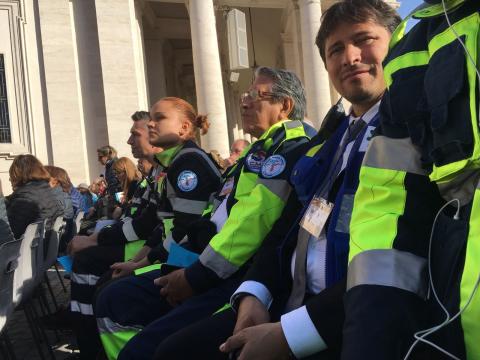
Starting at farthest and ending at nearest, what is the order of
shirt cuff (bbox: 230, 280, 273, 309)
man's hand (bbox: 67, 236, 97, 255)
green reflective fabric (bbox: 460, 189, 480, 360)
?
man's hand (bbox: 67, 236, 97, 255), shirt cuff (bbox: 230, 280, 273, 309), green reflective fabric (bbox: 460, 189, 480, 360)

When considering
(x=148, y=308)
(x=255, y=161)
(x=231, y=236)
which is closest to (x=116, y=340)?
(x=148, y=308)

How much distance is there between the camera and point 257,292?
1.71 metres

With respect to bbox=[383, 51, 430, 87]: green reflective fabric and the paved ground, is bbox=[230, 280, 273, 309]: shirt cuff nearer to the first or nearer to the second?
bbox=[383, 51, 430, 87]: green reflective fabric

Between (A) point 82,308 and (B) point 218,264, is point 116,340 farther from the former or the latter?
(A) point 82,308

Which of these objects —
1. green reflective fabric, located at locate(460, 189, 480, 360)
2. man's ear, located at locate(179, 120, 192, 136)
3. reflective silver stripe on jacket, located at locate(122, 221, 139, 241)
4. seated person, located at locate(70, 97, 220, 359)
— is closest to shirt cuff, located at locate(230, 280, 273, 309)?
green reflective fabric, located at locate(460, 189, 480, 360)

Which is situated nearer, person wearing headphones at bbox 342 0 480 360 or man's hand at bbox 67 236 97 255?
person wearing headphones at bbox 342 0 480 360

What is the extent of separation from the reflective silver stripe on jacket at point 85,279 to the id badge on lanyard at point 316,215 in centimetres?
234

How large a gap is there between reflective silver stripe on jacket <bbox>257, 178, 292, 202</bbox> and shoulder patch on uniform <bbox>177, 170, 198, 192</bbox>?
0.80 meters

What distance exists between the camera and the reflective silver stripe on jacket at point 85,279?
11.7 feet

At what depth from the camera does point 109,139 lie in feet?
40.0

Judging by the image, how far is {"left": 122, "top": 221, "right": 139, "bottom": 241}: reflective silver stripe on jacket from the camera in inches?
142

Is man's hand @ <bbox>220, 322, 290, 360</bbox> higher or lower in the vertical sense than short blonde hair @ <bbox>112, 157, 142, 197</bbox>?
lower

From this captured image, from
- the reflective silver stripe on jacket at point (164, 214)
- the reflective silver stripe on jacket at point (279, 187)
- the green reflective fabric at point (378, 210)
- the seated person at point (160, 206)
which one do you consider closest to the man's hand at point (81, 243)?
the seated person at point (160, 206)

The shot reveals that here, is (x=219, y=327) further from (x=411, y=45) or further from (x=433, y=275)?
(x=411, y=45)
